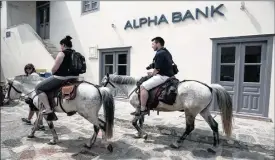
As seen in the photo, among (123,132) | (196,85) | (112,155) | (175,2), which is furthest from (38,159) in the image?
(175,2)

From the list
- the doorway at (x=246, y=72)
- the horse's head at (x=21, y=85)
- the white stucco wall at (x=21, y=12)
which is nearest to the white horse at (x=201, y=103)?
the doorway at (x=246, y=72)

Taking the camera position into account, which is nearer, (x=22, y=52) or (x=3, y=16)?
(x=22, y=52)

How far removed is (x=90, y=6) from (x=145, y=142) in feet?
25.0

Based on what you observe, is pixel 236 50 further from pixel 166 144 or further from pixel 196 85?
pixel 166 144

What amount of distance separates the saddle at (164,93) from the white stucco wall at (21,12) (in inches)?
453

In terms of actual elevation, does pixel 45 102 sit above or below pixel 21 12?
below

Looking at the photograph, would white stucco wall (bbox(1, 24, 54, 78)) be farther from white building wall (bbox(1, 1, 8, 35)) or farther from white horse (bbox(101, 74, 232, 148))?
white horse (bbox(101, 74, 232, 148))

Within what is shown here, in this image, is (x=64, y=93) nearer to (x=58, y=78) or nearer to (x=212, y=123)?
(x=58, y=78)

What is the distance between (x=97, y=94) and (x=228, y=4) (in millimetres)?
4858

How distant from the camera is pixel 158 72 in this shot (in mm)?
4113

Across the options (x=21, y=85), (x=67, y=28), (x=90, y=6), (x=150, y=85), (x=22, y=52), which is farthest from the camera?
(x=22, y=52)

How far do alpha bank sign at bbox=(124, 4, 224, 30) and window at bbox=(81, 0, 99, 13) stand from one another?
7.27 ft

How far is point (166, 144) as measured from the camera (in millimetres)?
4258

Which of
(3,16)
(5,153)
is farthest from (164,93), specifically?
(3,16)
